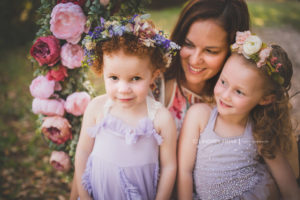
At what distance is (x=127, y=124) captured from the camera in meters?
1.99

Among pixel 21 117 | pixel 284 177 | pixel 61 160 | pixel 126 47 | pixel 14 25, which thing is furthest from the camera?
pixel 14 25

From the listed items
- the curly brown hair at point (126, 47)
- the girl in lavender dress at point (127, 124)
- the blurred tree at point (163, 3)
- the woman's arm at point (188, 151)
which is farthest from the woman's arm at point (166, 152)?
the blurred tree at point (163, 3)

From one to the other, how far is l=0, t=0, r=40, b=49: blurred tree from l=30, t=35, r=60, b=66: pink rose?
17.1 feet

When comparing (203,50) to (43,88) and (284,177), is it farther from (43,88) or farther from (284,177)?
(43,88)

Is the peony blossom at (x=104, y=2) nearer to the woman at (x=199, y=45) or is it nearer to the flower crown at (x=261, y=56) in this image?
the woman at (x=199, y=45)

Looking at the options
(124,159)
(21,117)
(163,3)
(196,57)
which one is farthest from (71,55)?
(163,3)

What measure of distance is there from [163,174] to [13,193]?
2412 millimetres

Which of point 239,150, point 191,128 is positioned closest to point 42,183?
point 191,128

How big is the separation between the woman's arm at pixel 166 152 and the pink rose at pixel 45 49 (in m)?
1.06

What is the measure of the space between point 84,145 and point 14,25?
686 centimetres

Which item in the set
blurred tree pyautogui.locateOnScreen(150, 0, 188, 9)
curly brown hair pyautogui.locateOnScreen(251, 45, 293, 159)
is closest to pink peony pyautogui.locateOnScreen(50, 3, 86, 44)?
curly brown hair pyautogui.locateOnScreen(251, 45, 293, 159)

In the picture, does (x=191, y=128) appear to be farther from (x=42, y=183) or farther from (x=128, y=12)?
(x=42, y=183)

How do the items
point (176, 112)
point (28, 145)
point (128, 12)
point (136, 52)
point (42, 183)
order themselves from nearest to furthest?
1. point (136, 52)
2. point (128, 12)
3. point (176, 112)
4. point (42, 183)
5. point (28, 145)

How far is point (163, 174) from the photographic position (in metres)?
2.03
